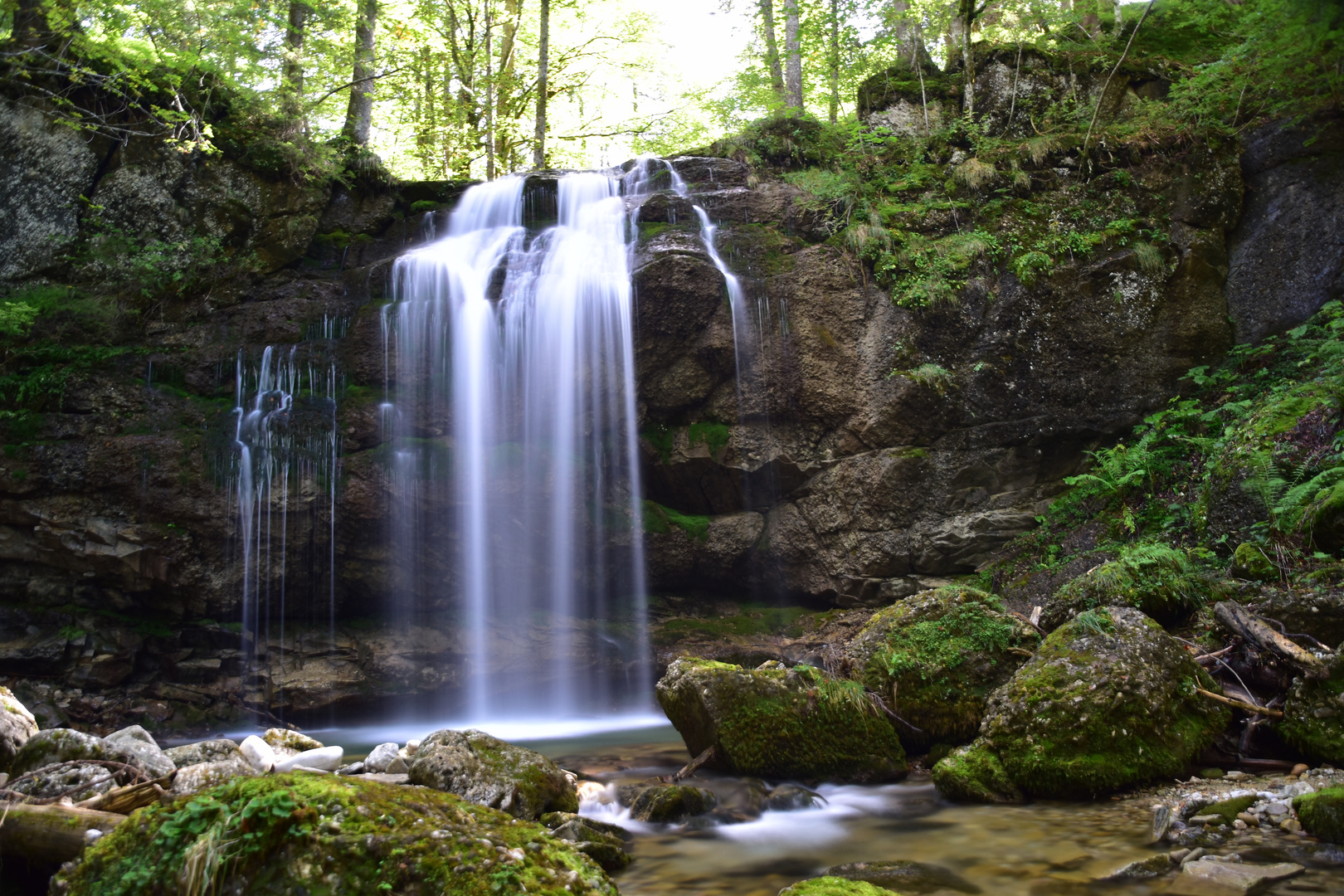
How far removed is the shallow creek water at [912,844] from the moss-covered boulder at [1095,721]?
0.59ft

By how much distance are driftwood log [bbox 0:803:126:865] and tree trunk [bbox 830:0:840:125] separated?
55.4 ft

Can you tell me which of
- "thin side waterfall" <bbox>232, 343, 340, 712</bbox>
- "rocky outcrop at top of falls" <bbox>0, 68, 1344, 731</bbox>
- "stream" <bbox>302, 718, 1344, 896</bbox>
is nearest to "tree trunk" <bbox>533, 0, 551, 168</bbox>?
"rocky outcrop at top of falls" <bbox>0, 68, 1344, 731</bbox>

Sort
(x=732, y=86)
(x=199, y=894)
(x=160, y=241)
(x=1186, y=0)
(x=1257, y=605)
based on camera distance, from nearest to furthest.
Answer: (x=199, y=894), (x=1257, y=605), (x=1186, y=0), (x=160, y=241), (x=732, y=86)

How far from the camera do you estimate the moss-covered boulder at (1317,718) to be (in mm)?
4656

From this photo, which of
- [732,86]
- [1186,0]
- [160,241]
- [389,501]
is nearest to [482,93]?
[732,86]

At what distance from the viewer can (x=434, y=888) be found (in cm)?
253

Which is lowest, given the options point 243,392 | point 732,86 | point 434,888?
point 434,888

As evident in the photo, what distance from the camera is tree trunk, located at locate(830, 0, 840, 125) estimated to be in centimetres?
1742

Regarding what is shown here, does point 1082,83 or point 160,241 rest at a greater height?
point 1082,83

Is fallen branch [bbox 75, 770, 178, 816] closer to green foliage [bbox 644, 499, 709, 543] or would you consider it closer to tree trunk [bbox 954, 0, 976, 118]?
green foliage [bbox 644, 499, 709, 543]

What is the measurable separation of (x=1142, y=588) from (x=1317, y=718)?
1.84 meters

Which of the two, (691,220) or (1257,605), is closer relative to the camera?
(1257,605)

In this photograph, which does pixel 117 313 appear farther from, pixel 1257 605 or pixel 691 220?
pixel 1257 605

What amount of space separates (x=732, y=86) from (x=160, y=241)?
507 inches
